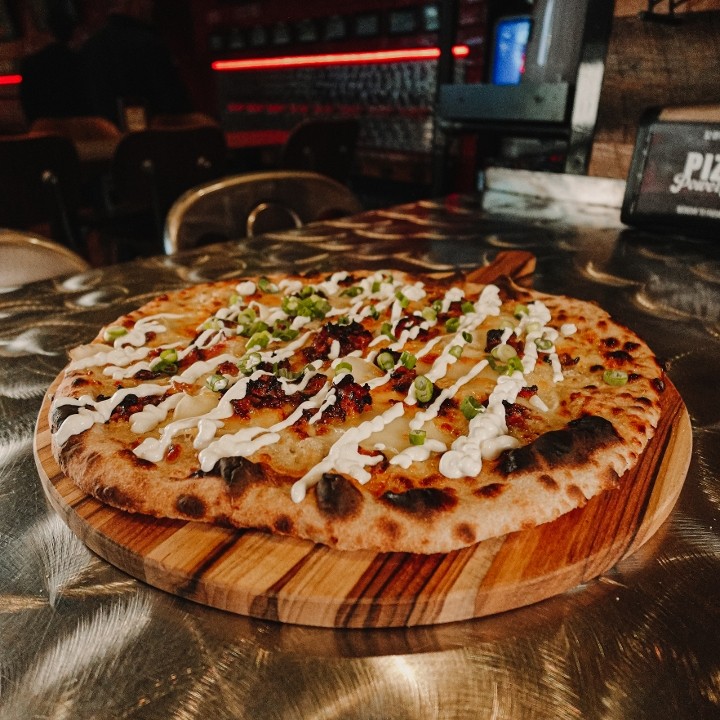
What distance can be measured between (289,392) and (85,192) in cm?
802

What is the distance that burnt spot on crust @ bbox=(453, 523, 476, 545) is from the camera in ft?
3.70

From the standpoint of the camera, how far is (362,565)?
1104mm

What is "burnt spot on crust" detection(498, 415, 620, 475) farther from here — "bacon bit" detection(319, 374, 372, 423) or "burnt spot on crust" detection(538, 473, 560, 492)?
"bacon bit" detection(319, 374, 372, 423)

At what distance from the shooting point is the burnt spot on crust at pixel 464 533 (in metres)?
1.13

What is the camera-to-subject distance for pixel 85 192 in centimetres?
834

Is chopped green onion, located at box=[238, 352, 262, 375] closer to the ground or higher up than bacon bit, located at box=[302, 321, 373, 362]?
higher up

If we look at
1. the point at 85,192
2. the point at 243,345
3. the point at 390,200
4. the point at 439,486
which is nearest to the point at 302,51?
the point at 390,200

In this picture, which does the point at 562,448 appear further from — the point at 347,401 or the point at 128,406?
the point at 128,406

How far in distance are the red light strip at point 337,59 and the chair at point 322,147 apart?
2.05 m

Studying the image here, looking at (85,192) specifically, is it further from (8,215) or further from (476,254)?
(476,254)

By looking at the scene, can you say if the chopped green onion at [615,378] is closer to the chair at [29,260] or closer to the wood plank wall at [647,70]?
the chair at [29,260]

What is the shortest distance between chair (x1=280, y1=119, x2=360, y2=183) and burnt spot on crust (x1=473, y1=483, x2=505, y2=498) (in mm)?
6780

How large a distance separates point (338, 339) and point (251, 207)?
88.2 inches

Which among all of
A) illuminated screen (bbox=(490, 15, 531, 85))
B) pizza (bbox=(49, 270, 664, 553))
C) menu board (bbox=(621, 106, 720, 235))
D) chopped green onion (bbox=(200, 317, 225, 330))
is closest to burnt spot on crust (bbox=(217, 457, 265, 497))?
pizza (bbox=(49, 270, 664, 553))
